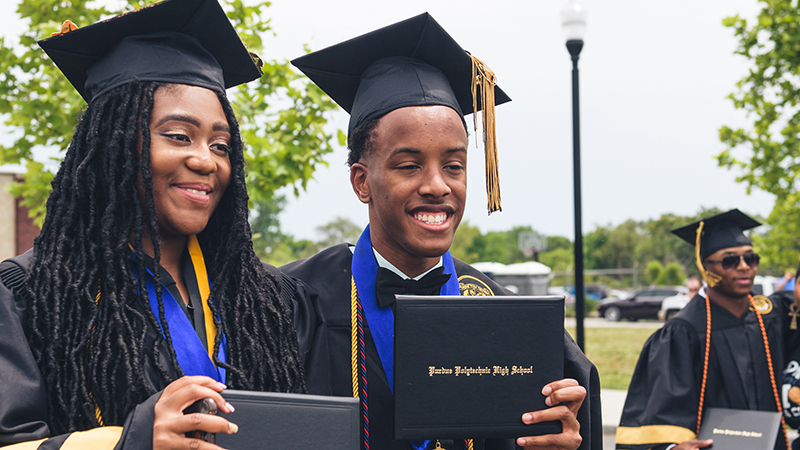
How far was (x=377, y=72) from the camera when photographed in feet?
7.82

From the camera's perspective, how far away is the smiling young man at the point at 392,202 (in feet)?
7.06

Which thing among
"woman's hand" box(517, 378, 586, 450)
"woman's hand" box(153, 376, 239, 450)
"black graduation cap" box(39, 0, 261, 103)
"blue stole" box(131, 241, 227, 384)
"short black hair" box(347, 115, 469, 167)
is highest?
"black graduation cap" box(39, 0, 261, 103)

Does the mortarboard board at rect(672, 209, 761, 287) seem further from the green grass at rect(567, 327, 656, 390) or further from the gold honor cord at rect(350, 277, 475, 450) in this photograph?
the green grass at rect(567, 327, 656, 390)

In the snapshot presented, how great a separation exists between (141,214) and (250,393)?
2.09 ft

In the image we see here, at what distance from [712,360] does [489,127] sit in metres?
2.85

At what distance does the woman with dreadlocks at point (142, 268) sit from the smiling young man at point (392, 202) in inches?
9.6

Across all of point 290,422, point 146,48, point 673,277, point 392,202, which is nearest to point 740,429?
point 392,202

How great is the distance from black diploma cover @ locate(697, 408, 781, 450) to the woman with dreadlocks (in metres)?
3.03

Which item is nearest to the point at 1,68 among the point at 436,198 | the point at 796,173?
the point at 436,198

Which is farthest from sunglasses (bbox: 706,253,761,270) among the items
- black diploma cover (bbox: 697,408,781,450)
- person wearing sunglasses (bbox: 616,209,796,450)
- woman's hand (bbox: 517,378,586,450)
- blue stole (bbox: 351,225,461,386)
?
woman's hand (bbox: 517,378,586,450)

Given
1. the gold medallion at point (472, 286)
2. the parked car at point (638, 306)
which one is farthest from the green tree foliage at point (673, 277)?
the gold medallion at point (472, 286)

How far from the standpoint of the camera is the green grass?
11758 millimetres

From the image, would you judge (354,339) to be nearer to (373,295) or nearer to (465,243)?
(373,295)

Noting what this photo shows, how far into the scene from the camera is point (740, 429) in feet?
12.9
